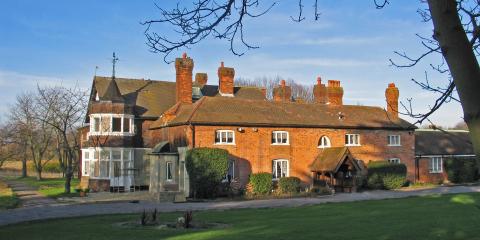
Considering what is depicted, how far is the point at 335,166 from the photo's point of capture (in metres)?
35.6

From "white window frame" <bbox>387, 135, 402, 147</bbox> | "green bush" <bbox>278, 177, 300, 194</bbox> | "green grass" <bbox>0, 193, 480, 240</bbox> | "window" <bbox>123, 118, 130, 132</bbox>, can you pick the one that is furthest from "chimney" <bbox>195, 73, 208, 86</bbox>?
"green grass" <bbox>0, 193, 480, 240</bbox>

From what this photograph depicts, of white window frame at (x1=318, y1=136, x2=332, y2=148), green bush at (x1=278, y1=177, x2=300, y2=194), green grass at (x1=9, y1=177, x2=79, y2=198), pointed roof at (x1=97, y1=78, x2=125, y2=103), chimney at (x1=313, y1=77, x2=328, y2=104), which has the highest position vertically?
chimney at (x1=313, y1=77, x2=328, y2=104)

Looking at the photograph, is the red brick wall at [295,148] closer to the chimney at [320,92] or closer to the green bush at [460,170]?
the green bush at [460,170]

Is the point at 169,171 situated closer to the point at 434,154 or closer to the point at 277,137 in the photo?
the point at 277,137

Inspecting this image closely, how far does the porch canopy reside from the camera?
36.1 metres

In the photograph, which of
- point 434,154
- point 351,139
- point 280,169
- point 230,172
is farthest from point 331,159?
point 434,154

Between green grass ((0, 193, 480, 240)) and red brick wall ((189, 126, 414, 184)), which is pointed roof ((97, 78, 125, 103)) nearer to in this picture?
red brick wall ((189, 126, 414, 184))

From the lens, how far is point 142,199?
3219 cm

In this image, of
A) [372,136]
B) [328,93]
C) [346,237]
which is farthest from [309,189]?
[346,237]

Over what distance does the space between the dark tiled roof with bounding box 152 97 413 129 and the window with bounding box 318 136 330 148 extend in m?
0.96

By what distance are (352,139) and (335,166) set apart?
598 cm

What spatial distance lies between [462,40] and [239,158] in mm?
32645

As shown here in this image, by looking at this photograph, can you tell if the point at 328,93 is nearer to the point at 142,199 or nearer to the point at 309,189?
the point at 309,189

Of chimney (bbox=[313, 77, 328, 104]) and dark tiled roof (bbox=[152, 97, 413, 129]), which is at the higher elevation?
chimney (bbox=[313, 77, 328, 104])
